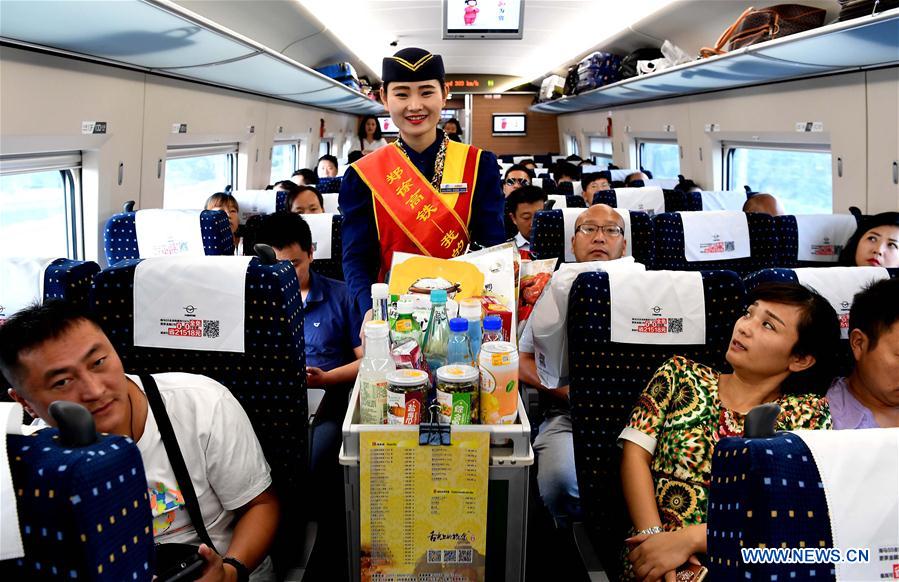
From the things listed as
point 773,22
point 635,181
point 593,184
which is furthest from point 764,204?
point 635,181

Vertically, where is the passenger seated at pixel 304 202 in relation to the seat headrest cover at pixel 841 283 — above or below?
above

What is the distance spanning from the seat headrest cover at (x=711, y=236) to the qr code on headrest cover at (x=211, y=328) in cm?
340

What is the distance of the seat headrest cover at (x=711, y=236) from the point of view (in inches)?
174

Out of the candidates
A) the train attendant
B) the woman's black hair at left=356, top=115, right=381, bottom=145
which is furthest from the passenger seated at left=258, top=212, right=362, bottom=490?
the woman's black hair at left=356, top=115, right=381, bottom=145

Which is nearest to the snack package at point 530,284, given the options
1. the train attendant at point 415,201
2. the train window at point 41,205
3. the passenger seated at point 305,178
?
the train attendant at point 415,201

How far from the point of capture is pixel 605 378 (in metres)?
2.10

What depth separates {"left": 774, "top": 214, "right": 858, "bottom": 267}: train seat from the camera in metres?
4.43

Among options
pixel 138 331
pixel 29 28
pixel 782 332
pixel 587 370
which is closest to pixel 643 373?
pixel 587 370

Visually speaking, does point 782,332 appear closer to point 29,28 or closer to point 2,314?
point 2,314

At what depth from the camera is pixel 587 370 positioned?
2.09 metres

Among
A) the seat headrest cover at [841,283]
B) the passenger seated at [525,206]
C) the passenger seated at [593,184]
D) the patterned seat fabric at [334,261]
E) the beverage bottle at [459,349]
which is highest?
the passenger seated at [593,184]

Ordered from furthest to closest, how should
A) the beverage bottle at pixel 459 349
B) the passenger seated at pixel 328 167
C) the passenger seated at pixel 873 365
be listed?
the passenger seated at pixel 328 167, the passenger seated at pixel 873 365, the beverage bottle at pixel 459 349

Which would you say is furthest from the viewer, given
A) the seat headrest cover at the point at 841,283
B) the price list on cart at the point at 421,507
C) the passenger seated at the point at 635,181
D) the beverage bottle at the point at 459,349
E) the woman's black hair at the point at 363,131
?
the woman's black hair at the point at 363,131

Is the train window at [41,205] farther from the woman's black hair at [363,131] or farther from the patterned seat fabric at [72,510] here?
the woman's black hair at [363,131]
